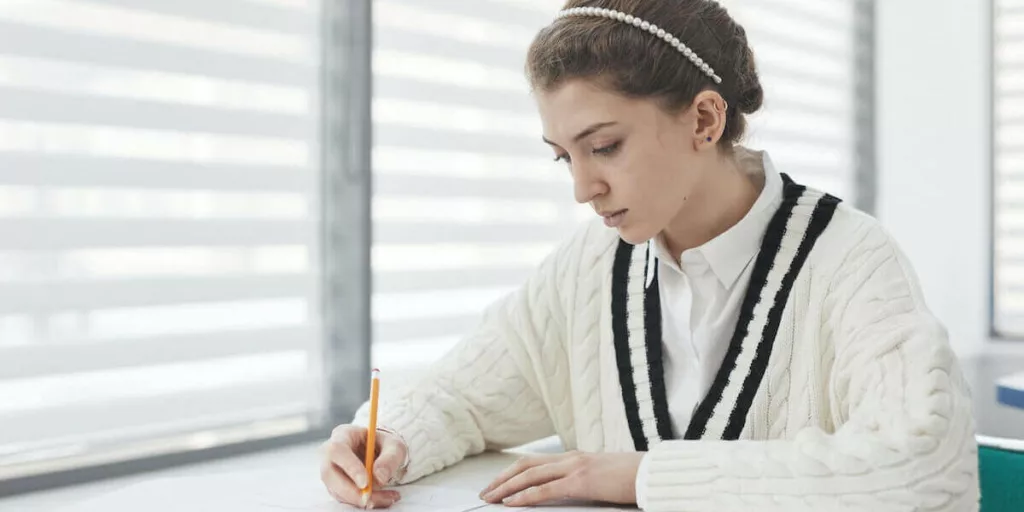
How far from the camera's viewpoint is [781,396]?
1272mm

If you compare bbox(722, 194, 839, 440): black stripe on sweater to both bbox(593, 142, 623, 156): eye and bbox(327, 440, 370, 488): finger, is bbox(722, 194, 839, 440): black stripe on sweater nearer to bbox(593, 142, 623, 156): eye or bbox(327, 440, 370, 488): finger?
bbox(593, 142, 623, 156): eye

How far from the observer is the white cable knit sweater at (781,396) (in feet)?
3.36

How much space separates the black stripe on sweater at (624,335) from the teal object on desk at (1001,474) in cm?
41

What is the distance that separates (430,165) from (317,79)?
Answer: 29 cm

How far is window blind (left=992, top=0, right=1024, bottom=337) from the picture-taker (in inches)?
122

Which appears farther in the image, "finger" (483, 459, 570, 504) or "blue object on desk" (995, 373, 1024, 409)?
"blue object on desk" (995, 373, 1024, 409)

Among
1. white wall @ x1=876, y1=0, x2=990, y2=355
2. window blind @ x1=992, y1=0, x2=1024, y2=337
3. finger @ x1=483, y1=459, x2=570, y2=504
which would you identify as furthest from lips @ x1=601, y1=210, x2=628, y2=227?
window blind @ x1=992, y1=0, x2=1024, y2=337

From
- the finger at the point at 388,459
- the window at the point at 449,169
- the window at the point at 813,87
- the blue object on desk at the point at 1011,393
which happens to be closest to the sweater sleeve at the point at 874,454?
the finger at the point at 388,459

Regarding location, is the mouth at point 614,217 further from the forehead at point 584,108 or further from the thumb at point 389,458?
the thumb at point 389,458

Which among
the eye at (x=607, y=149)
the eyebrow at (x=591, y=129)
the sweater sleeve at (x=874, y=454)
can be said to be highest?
the eyebrow at (x=591, y=129)

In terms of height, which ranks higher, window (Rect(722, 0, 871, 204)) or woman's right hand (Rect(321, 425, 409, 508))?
window (Rect(722, 0, 871, 204))

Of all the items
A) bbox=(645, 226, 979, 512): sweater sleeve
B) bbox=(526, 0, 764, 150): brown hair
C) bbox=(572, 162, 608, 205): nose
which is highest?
bbox=(526, 0, 764, 150): brown hair

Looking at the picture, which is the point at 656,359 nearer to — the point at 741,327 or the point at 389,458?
the point at 741,327

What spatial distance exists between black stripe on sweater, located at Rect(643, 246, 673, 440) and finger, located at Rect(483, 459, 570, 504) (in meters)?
0.24
